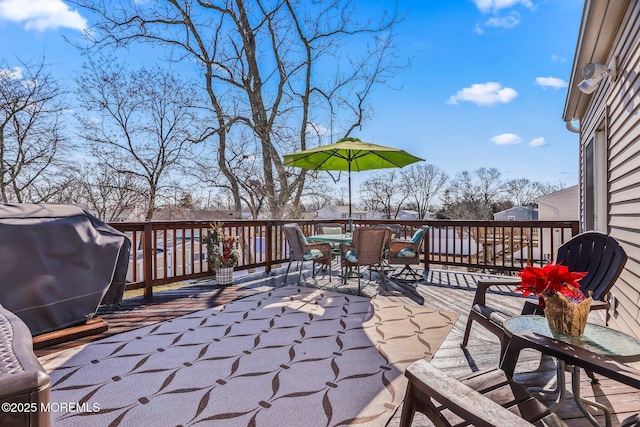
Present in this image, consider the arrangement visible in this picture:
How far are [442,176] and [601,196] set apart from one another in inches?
1011

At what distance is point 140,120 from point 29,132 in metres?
2.61

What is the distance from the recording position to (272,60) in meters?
9.67

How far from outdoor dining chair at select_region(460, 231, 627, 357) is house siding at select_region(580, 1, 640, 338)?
0.98 ft

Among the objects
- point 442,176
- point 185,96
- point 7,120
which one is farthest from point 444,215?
point 7,120

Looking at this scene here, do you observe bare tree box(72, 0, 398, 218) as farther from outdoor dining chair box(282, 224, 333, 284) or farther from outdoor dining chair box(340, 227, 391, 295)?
outdoor dining chair box(340, 227, 391, 295)

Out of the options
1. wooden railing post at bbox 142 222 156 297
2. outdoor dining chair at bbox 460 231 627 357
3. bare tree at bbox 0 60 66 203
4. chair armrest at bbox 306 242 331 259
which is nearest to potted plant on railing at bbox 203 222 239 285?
wooden railing post at bbox 142 222 156 297

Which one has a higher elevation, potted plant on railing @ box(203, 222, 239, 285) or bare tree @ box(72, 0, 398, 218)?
bare tree @ box(72, 0, 398, 218)

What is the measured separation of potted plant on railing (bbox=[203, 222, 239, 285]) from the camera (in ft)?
16.4

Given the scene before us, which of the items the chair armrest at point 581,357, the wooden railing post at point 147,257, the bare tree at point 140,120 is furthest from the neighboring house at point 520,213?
the chair armrest at point 581,357

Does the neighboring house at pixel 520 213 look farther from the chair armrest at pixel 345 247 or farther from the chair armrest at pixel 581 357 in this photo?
the chair armrest at pixel 581 357

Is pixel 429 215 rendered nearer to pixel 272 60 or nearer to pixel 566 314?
pixel 272 60

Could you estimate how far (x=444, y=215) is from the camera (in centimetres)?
2720

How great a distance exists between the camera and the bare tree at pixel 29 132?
7523 millimetres

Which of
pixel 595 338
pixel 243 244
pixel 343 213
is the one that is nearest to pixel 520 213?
pixel 343 213
